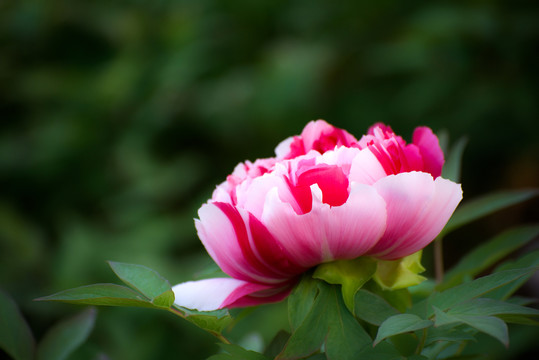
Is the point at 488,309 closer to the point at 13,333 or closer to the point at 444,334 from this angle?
the point at 444,334

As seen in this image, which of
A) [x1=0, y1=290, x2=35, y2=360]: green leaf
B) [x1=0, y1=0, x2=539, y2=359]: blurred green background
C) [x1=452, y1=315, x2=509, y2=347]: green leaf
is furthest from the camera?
[x1=0, y1=0, x2=539, y2=359]: blurred green background

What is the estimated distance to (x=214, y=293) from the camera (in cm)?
32

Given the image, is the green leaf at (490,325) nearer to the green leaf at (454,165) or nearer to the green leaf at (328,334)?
the green leaf at (328,334)

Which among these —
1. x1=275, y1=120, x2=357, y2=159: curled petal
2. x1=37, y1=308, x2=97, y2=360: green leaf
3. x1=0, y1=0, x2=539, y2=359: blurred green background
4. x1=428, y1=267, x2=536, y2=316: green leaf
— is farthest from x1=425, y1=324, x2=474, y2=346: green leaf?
x1=0, y1=0, x2=539, y2=359: blurred green background

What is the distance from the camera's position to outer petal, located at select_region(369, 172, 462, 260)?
0.92 ft

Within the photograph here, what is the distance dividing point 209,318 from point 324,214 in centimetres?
8

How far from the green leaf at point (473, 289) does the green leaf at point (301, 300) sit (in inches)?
2.2

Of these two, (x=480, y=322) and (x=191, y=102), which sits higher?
(x=191, y=102)

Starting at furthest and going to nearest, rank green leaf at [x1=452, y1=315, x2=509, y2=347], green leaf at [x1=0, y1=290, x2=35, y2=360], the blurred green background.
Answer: the blurred green background < green leaf at [x1=0, y1=290, x2=35, y2=360] < green leaf at [x1=452, y1=315, x2=509, y2=347]

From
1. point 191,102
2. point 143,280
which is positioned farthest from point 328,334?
point 191,102

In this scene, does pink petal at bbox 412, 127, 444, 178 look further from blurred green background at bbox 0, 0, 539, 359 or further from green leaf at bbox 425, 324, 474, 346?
blurred green background at bbox 0, 0, 539, 359

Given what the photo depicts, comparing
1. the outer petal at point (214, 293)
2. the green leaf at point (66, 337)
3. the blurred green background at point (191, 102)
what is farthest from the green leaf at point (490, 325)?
the blurred green background at point (191, 102)

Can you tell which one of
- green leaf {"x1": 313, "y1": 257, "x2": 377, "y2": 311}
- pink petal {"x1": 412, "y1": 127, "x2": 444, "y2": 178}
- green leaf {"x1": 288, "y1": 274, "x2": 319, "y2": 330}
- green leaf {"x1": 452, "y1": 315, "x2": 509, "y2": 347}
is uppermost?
pink petal {"x1": 412, "y1": 127, "x2": 444, "y2": 178}

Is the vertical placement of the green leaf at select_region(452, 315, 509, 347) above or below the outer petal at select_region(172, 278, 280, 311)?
below
